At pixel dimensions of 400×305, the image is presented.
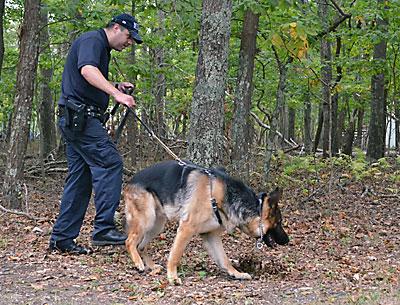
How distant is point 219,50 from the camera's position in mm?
6754

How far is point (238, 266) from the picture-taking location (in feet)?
19.1

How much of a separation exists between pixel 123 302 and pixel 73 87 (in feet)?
8.13

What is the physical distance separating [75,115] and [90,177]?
32.2 inches

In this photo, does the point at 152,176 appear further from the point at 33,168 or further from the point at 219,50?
the point at 33,168

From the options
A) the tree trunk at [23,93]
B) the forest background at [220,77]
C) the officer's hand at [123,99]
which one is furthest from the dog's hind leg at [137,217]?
the tree trunk at [23,93]

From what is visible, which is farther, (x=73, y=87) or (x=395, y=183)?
(x=395, y=183)

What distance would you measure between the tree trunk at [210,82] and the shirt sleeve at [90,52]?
4.76 ft

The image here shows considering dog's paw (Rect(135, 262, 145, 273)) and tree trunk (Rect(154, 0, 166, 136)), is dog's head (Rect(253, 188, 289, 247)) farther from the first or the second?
tree trunk (Rect(154, 0, 166, 136))

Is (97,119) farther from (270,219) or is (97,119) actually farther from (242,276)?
(242,276)

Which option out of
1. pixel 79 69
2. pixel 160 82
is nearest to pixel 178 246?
pixel 79 69

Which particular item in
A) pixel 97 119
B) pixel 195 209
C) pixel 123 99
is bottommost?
pixel 195 209

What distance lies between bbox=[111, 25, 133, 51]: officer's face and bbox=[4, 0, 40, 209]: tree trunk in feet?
8.16

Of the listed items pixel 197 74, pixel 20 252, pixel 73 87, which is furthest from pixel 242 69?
pixel 20 252

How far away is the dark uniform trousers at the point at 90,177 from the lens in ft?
19.5
